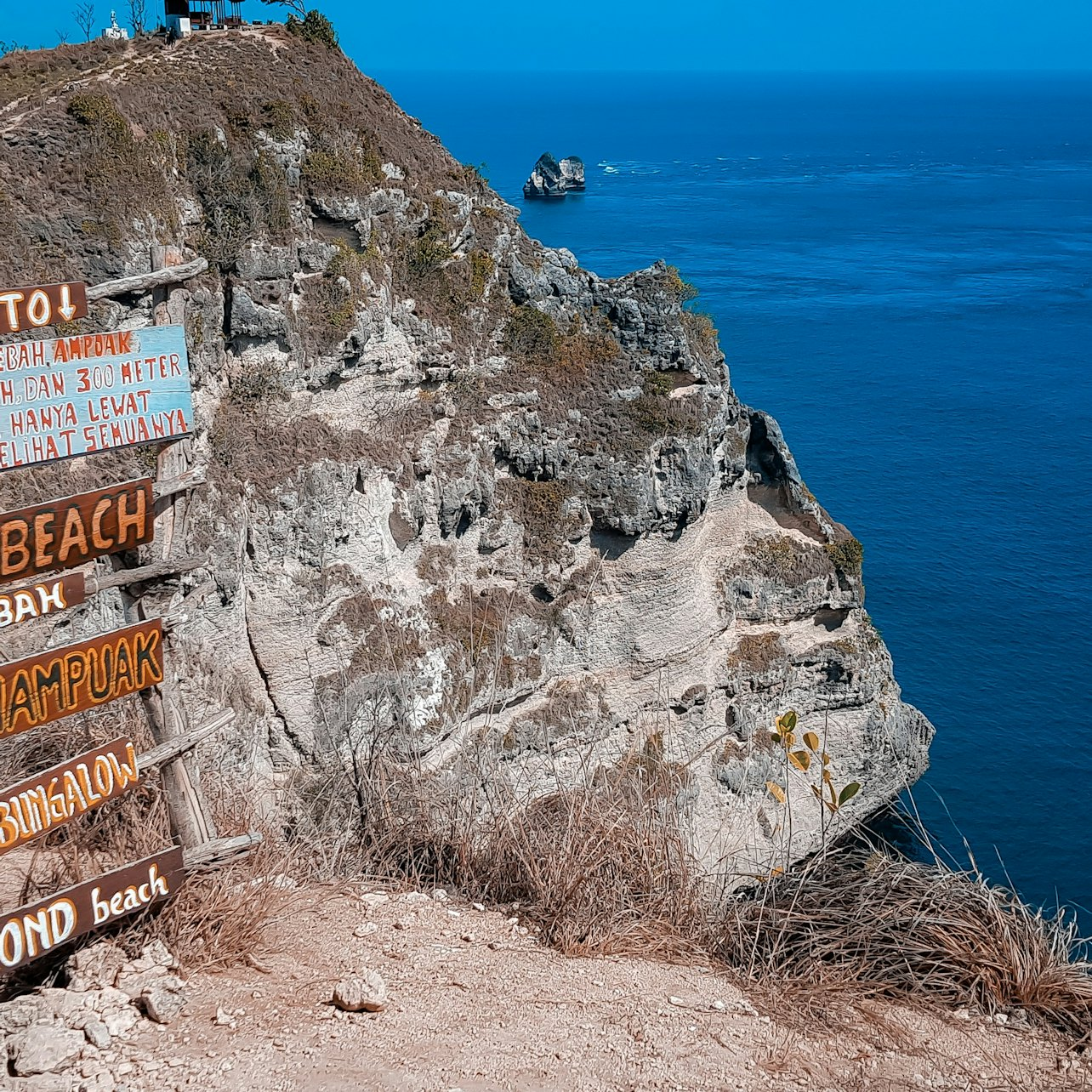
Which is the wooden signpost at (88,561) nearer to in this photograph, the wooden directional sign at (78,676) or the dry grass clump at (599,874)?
the wooden directional sign at (78,676)

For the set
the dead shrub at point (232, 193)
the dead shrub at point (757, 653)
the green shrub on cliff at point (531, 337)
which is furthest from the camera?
the dead shrub at point (757, 653)

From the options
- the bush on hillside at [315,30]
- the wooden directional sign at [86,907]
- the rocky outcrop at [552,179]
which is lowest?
the wooden directional sign at [86,907]

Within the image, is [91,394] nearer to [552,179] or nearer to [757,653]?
[757,653]

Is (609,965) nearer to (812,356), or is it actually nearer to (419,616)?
(419,616)

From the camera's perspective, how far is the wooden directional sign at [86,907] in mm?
8320

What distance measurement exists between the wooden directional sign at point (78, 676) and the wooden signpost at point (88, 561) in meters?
0.01

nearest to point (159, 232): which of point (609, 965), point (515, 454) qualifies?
point (515, 454)

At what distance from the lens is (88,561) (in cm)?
891

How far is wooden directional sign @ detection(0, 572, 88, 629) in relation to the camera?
27.8 feet

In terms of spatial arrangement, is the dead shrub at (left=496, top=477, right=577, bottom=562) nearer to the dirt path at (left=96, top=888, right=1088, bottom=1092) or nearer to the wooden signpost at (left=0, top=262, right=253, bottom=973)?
the wooden signpost at (left=0, top=262, right=253, bottom=973)

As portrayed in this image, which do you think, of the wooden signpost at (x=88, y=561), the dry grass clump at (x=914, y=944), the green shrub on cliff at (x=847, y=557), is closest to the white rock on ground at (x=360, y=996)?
the wooden signpost at (x=88, y=561)

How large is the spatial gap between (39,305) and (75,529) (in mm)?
1727

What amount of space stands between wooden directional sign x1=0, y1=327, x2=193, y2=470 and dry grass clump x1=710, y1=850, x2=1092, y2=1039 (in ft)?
22.0

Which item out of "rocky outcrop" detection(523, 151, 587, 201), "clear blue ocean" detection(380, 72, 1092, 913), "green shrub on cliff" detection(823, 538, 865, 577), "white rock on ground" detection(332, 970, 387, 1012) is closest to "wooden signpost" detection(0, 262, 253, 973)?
"white rock on ground" detection(332, 970, 387, 1012)
